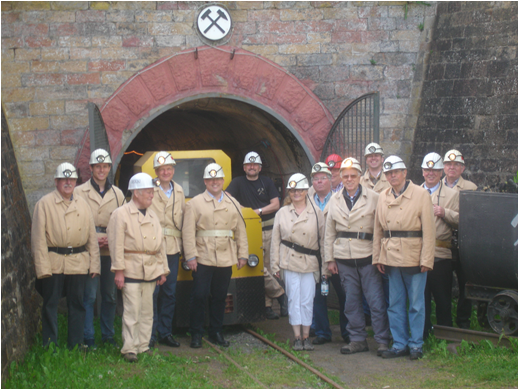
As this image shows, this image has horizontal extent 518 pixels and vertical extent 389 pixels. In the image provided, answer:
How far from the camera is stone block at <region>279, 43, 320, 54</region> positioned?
9.45 m

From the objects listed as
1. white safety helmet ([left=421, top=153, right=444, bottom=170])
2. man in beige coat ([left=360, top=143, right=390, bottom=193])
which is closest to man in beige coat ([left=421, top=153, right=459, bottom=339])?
white safety helmet ([left=421, top=153, right=444, bottom=170])

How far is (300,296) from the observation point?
6883 mm

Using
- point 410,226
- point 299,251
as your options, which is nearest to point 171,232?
point 299,251

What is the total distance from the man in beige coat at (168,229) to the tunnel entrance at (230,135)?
2.12 m

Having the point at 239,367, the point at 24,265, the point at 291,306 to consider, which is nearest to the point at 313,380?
the point at 239,367

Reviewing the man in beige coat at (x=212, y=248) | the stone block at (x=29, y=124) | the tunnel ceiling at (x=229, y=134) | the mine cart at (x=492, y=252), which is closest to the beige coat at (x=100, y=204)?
the man in beige coat at (x=212, y=248)

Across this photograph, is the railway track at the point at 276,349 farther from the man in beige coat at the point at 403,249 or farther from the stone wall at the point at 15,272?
the stone wall at the point at 15,272

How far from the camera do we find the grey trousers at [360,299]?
22.0 feet

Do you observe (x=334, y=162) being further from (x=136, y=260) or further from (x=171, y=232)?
(x=136, y=260)

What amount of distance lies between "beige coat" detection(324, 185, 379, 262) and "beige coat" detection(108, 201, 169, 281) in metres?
1.78

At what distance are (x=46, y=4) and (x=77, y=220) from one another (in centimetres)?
372

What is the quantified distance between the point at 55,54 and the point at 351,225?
4704 millimetres

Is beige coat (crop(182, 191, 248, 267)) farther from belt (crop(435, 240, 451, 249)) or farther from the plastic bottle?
belt (crop(435, 240, 451, 249))

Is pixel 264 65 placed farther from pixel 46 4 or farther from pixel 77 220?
pixel 77 220
